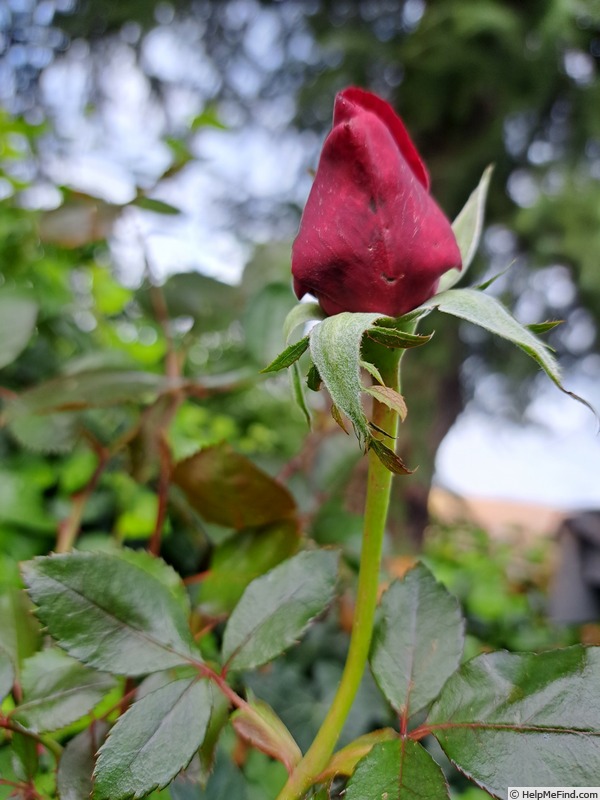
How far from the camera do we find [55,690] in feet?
0.74

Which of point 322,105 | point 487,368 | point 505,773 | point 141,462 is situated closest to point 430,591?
point 505,773

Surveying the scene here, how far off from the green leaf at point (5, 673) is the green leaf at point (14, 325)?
20 cm

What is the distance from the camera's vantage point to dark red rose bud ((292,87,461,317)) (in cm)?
19

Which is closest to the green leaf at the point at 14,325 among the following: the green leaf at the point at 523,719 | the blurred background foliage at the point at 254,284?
the blurred background foliage at the point at 254,284

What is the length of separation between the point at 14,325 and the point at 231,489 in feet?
0.63

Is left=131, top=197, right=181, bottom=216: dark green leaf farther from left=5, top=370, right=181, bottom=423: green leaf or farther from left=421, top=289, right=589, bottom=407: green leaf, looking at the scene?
left=421, top=289, right=589, bottom=407: green leaf

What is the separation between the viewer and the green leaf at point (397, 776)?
0.59ft

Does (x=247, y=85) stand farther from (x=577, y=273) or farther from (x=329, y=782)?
(x=329, y=782)

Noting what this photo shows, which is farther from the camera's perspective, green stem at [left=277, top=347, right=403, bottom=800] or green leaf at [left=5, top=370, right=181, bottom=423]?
green leaf at [left=5, top=370, right=181, bottom=423]

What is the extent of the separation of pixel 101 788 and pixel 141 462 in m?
0.23

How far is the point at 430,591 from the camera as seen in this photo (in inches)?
9.2

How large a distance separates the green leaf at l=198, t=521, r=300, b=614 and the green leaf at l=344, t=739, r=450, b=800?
0.11 m

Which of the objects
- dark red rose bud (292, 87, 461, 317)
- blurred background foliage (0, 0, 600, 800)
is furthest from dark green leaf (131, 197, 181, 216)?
dark red rose bud (292, 87, 461, 317)

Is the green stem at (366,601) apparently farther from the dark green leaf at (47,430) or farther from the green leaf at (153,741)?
the dark green leaf at (47,430)
